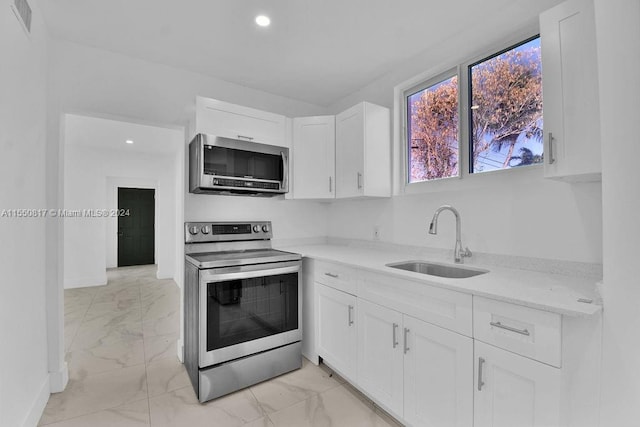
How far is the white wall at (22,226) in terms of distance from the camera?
1348 millimetres

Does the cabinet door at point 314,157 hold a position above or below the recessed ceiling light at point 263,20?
below

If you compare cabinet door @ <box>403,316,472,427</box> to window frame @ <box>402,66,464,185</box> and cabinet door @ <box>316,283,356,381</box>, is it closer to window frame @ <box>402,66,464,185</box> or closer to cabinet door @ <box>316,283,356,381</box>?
cabinet door @ <box>316,283,356,381</box>

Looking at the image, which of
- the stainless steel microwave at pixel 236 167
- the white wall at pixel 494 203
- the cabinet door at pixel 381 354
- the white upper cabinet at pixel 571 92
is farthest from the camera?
the stainless steel microwave at pixel 236 167

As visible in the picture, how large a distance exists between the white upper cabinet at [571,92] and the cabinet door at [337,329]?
136 cm

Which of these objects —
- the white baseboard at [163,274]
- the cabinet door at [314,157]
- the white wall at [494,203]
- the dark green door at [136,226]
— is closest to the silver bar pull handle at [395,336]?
the white wall at [494,203]

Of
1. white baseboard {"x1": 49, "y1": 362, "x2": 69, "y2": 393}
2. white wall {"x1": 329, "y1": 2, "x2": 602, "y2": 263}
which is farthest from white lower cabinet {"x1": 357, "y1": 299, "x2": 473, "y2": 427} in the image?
white baseboard {"x1": 49, "y1": 362, "x2": 69, "y2": 393}

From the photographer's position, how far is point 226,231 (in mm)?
2600

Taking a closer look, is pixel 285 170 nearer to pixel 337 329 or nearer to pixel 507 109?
pixel 337 329

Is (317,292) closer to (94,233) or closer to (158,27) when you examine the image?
(158,27)

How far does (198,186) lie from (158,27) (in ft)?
3.60

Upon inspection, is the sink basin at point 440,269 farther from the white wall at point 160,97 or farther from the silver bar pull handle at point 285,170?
the white wall at point 160,97

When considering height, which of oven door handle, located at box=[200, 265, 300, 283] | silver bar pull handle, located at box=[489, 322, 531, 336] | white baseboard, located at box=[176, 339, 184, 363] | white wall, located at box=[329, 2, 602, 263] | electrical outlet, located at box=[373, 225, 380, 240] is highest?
white wall, located at box=[329, 2, 602, 263]

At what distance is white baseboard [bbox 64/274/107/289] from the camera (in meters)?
4.84

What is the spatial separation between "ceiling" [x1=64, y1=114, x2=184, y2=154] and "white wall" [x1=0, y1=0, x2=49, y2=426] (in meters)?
1.88
